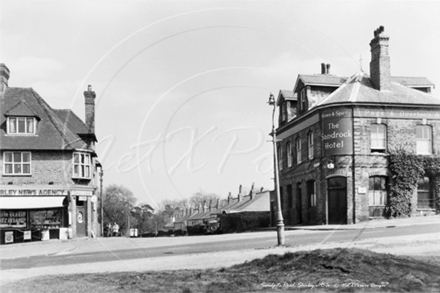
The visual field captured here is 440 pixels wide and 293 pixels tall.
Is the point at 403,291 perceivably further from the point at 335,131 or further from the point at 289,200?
the point at 289,200

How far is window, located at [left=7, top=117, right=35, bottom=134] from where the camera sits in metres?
36.7

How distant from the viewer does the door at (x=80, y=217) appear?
37269 mm

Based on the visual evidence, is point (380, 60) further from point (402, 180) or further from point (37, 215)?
point (37, 215)

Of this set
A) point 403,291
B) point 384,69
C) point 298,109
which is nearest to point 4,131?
point 298,109

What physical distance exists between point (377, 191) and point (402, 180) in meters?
A: 1.61

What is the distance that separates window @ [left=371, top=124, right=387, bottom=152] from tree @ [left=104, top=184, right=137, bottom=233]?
4770 cm

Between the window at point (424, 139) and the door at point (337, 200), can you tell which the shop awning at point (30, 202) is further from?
the window at point (424, 139)

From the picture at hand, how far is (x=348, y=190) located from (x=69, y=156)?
1886 centimetres

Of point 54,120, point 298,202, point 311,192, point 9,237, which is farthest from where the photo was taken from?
point 298,202

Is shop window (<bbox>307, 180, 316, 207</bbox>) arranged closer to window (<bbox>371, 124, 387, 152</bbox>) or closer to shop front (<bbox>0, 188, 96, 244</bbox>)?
window (<bbox>371, 124, 387, 152</bbox>)

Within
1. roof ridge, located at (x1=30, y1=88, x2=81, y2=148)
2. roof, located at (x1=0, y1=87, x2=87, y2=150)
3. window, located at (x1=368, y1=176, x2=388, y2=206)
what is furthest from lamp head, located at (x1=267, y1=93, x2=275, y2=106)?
roof ridge, located at (x1=30, y1=88, x2=81, y2=148)

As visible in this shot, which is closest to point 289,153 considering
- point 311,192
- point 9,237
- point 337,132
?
point 311,192

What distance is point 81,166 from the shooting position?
1490 inches

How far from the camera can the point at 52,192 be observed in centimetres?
3625
